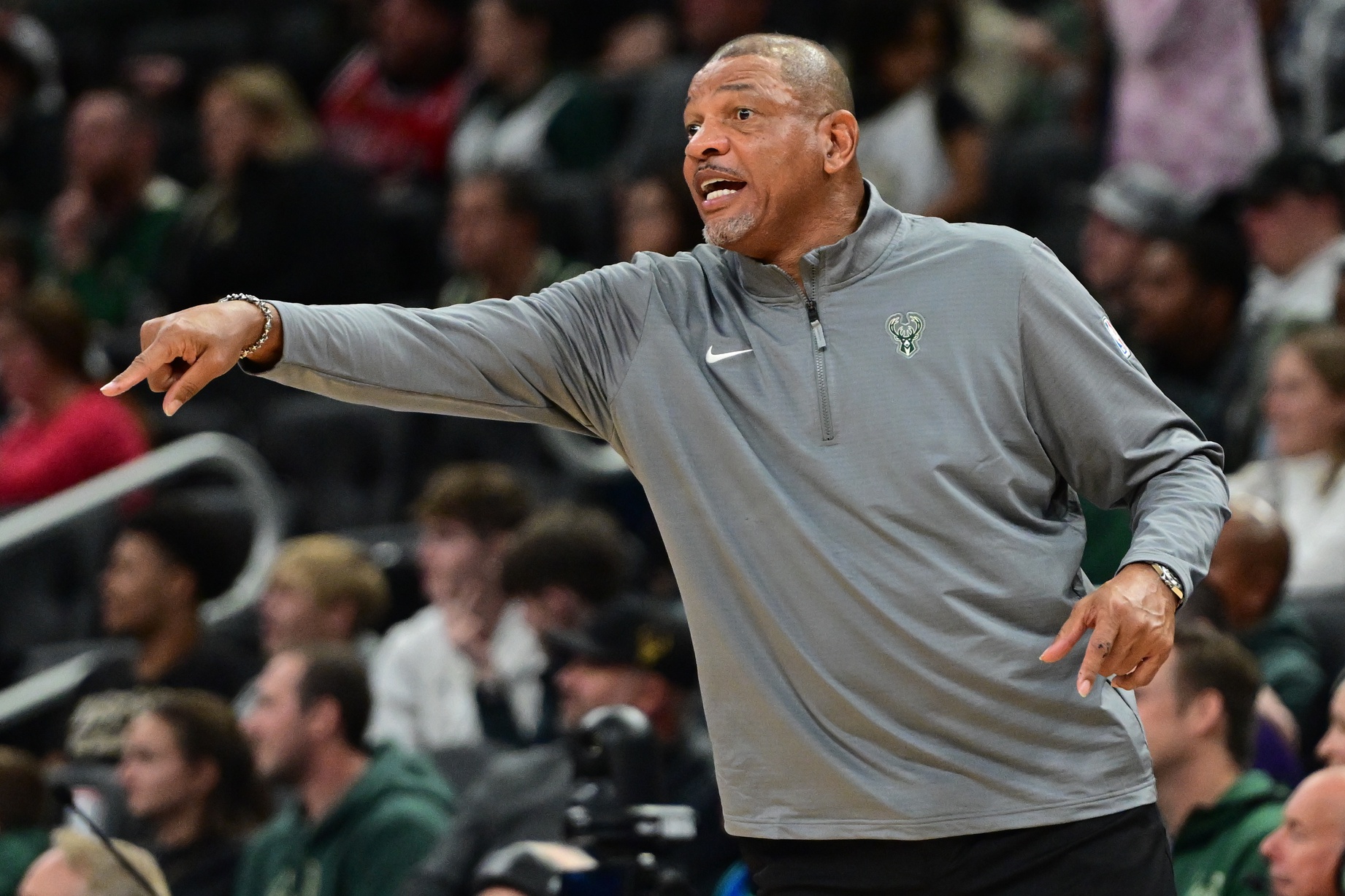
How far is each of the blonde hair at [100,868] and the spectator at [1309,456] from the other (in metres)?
2.92

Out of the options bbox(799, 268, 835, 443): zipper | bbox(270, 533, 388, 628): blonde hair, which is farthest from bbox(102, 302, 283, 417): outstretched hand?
bbox(270, 533, 388, 628): blonde hair

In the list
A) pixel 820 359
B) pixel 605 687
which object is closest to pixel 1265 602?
pixel 605 687

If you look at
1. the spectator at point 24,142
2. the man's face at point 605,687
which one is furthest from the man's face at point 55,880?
the spectator at point 24,142

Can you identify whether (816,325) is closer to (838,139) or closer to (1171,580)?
(838,139)

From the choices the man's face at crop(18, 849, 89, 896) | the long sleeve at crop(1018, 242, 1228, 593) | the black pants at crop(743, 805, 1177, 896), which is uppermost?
the long sleeve at crop(1018, 242, 1228, 593)

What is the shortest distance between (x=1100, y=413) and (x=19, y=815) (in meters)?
3.56

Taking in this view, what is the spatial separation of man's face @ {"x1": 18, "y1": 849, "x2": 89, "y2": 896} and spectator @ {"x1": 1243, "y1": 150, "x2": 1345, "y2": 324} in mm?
3805

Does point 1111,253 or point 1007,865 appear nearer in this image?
point 1007,865

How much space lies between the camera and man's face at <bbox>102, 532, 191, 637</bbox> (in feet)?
20.2

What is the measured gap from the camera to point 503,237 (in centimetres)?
713

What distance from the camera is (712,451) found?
2590 mm

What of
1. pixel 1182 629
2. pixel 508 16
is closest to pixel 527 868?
pixel 1182 629

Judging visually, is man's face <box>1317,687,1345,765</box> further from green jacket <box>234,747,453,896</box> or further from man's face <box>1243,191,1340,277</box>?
man's face <box>1243,191,1340,277</box>

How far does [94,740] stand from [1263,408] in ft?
11.3
